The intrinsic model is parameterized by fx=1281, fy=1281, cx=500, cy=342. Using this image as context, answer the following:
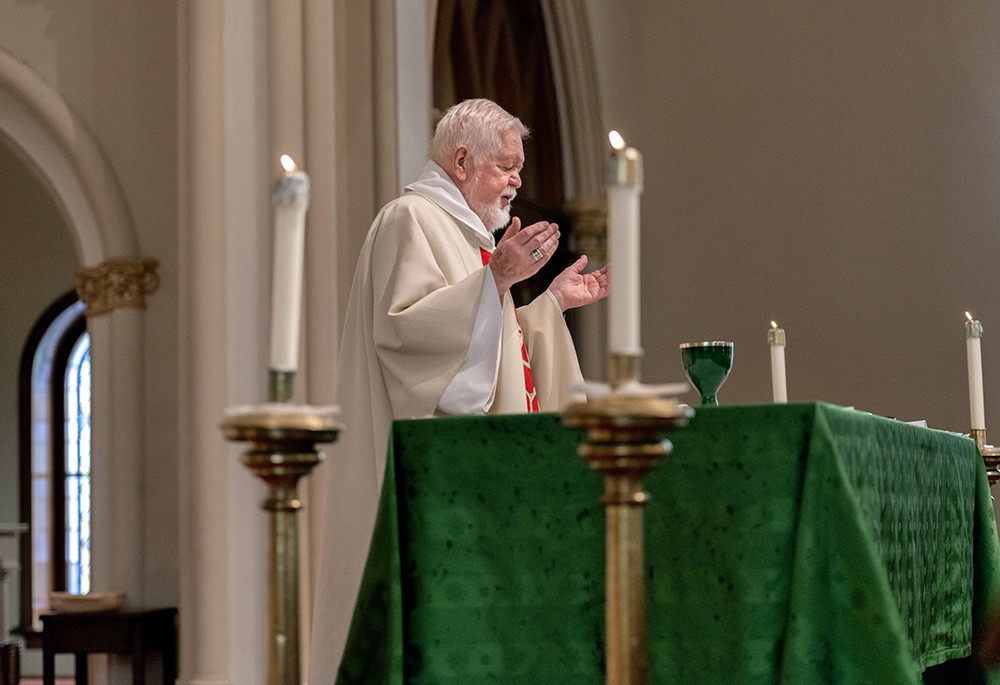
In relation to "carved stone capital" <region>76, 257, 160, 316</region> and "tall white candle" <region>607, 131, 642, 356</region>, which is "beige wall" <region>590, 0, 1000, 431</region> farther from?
"tall white candle" <region>607, 131, 642, 356</region>

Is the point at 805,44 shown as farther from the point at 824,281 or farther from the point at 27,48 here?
the point at 27,48

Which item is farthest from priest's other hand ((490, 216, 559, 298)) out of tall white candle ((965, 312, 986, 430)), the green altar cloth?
tall white candle ((965, 312, 986, 430))

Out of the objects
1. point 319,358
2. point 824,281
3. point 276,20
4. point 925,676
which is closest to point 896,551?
point 925,676

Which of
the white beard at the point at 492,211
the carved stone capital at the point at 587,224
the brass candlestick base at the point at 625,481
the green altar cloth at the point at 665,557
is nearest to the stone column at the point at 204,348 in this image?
the white beard at the point at 492,211

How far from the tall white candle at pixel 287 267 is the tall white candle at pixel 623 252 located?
0.36 meters

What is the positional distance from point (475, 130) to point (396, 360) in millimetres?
Result: 840

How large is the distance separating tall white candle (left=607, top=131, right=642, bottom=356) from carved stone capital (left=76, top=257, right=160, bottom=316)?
562 centimetres

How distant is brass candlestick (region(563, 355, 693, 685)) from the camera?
138 cm

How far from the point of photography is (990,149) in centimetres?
745

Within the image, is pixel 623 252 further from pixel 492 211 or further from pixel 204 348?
pixel 204 348

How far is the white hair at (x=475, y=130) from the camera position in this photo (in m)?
3.45

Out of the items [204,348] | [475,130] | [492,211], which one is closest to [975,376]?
[492,211]

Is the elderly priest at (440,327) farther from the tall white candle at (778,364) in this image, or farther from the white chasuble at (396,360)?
the tall white candle at (778,364)

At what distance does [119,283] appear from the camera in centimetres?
666
